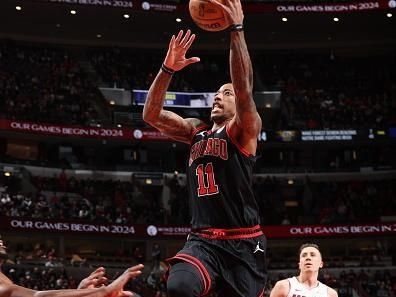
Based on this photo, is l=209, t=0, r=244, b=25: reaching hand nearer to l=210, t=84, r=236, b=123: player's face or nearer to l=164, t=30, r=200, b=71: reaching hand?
l=164, t=30, r=200, b=71: reaching hand

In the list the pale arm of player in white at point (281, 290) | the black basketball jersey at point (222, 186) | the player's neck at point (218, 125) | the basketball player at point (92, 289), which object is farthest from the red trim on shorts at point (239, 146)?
the pale arm of player in white at point (281, 290)

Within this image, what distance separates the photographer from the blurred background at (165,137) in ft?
98.0

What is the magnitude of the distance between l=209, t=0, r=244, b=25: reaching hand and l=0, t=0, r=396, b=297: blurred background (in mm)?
21449

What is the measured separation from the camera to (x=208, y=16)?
20.4 ft

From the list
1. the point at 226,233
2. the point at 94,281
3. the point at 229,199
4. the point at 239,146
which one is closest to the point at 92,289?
the point at 94,281

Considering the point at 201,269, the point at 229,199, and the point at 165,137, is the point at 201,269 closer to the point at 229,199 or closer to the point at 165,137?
the point at 229,199

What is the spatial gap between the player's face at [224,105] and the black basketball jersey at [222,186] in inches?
7.1

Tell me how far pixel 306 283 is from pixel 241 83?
152 inches

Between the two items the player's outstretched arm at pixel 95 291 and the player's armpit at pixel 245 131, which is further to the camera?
the player's armpit at pixel 245 131

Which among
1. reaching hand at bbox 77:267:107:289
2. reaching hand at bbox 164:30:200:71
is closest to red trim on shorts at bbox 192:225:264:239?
reaching hand at bbox 77:267:107:289

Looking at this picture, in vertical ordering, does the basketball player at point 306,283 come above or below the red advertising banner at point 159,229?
below

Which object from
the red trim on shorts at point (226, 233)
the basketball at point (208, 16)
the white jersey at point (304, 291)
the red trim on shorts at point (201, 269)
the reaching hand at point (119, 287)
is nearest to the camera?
the reaching hand at point (119, 287)

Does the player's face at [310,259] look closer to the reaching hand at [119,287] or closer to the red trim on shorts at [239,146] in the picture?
the red trim on shorts at [239,146]

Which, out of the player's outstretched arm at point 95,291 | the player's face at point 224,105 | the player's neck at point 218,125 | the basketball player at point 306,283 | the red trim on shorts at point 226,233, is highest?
the player's face at point 224,105
